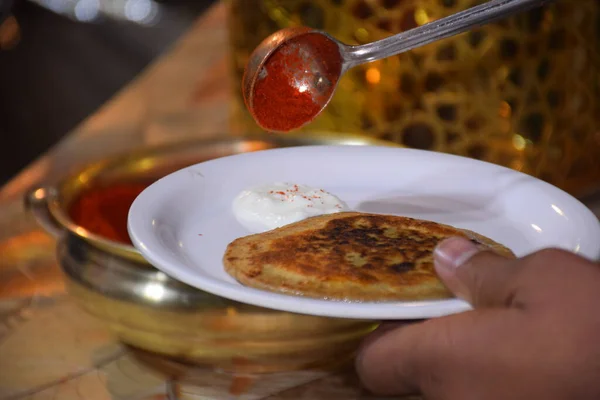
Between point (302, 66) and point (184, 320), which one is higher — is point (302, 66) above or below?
above

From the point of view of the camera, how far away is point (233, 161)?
3.01 ft

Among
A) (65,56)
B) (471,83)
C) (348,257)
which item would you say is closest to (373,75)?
(471,83)

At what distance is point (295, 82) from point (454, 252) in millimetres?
291

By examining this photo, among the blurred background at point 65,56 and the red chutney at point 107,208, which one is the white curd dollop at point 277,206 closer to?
the red chutney at point 107,208

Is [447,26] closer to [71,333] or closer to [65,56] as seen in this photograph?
[71,333]

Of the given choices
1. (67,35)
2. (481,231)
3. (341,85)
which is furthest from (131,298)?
(67,35)

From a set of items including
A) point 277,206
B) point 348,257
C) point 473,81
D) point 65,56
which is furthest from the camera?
point 65,56

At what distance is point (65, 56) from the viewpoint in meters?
3.65

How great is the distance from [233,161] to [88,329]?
0.94 ft

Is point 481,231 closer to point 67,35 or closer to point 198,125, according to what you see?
point 198,125

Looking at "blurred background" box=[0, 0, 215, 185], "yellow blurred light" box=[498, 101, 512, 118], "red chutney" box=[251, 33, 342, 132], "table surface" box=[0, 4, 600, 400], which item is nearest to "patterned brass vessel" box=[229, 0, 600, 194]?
"yellow blurred light" box=[498, 101, 512, 118]

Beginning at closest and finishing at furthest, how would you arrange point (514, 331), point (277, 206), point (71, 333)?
point (514, 331), point (277, 206), point (71, 333)

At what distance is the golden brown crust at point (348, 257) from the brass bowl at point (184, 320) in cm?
5

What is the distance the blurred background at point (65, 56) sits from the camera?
2.97 metres
